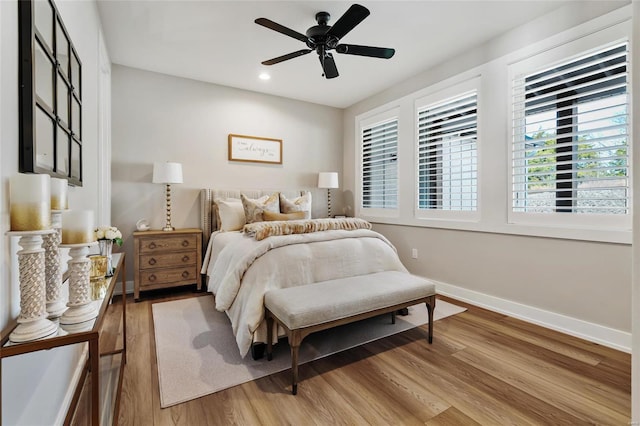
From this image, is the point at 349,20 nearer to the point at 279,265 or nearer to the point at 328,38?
the point at 328,38

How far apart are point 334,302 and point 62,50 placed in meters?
2.08

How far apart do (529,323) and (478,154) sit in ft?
5.49

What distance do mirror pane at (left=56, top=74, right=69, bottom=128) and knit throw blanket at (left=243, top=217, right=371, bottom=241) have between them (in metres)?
1.41

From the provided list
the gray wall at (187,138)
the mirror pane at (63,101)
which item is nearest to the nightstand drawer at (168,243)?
the gray wall at (187,138)

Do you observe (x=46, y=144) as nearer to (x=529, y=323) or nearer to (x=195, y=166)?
(x=195, y=166)

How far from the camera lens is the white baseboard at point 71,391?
55.2 inches

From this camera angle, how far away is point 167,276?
3.37m

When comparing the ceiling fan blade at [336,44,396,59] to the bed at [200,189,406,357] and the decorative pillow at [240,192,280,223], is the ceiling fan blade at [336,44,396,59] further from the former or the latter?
the decorative pillow at [240,192,280,223]

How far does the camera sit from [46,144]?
131 centimetres

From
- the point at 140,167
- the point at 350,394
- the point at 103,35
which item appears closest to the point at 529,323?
the point at 350,394

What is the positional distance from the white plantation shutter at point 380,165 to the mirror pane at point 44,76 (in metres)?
3.61

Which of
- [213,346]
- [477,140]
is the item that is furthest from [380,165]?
[213,346]

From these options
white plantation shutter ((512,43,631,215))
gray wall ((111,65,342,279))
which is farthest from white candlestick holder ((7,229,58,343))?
white plantation shutter ((512,43,631,215))

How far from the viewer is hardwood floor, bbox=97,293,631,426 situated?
1.53 metres
